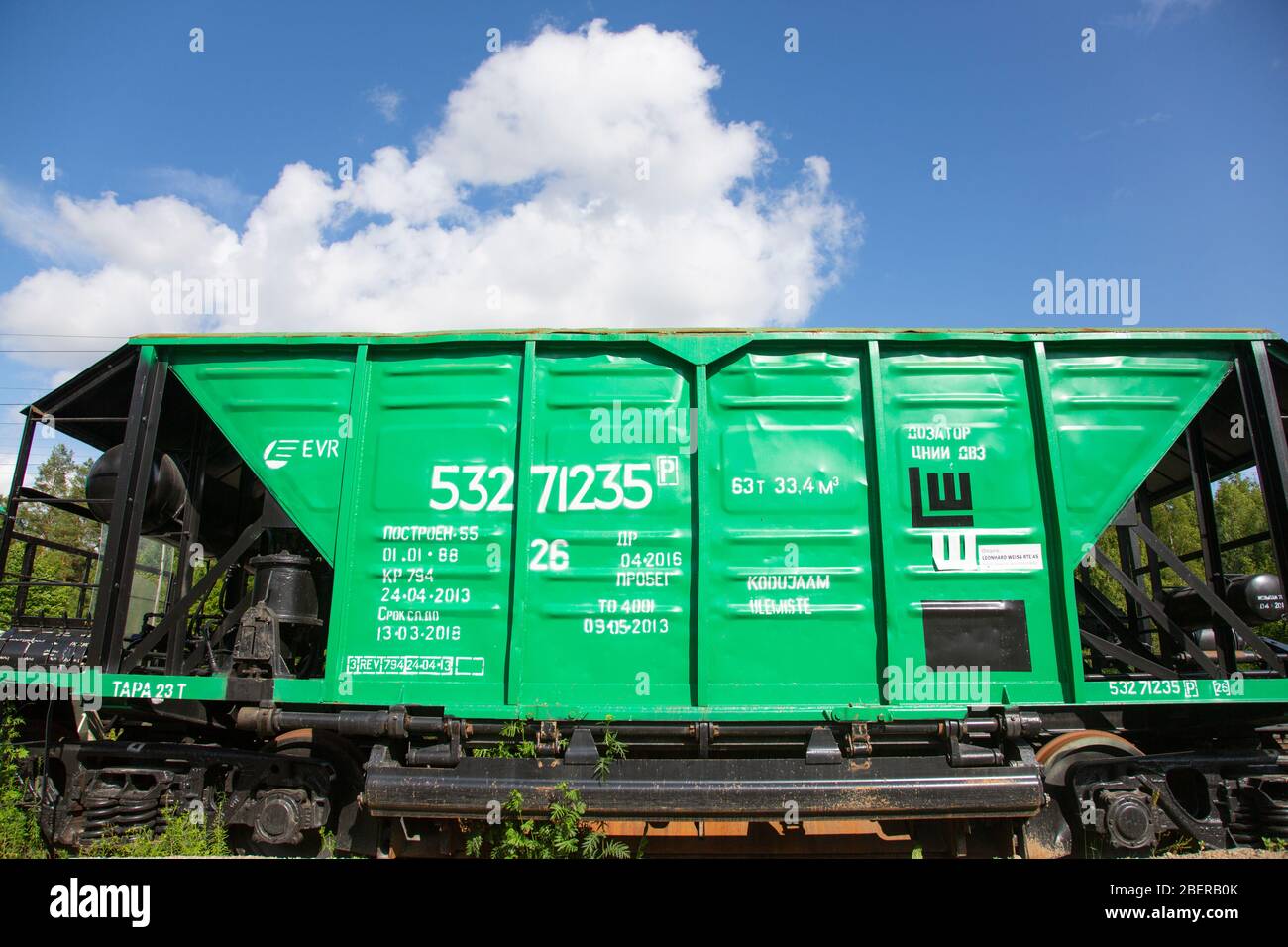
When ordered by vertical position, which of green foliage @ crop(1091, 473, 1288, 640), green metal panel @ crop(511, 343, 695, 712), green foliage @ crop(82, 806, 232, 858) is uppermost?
green foliage @ crop(1091, 473, 1288, 640)

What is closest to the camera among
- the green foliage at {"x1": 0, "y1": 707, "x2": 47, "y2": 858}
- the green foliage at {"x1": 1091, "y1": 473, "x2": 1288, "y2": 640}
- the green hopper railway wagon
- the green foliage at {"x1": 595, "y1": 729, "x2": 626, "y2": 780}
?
the green foliage at {"x1": 595, "y1": 729, "x2": 626, "y2": 780}

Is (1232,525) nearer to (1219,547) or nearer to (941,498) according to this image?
(1219,547)

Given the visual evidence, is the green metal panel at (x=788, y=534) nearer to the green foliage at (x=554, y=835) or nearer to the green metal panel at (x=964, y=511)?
the green metal panel at (x=964, y=511)

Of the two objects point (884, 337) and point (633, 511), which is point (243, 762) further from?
point (884, 337)

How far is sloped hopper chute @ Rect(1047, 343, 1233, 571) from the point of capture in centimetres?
552

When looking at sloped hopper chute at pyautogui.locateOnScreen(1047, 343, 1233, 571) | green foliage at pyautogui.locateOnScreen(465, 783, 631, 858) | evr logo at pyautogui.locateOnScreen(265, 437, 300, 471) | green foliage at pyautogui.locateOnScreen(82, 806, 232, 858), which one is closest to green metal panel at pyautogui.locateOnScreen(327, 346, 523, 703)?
evr logo at pyautogui.locateOnScreen(265, 437, 300, 471)

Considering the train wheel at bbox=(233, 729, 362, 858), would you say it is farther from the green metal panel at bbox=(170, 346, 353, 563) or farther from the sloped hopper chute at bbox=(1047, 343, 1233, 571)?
the sloped hopper chute at bbox=(1047, 343, 1233, 571)

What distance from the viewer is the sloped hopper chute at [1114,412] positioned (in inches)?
217

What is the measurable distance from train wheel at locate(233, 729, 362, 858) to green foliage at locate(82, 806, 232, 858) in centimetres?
19

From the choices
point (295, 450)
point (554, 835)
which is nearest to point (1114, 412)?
point (554, 835)

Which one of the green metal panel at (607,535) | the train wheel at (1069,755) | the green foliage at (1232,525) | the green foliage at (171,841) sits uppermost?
the green foliage at (1232,525)

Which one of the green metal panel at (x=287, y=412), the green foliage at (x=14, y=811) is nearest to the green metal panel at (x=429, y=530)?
the green metal panel at (x=287, y=412)

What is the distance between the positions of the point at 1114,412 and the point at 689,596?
11.2 feet

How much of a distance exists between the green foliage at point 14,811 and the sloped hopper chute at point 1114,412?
786 centimetres
